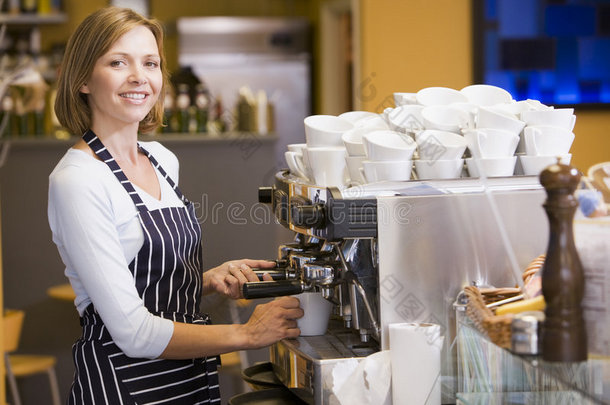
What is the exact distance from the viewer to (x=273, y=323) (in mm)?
1430

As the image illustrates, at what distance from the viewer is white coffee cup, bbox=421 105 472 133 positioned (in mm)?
1442

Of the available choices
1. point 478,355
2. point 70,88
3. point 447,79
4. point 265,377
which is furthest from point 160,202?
point 447,79

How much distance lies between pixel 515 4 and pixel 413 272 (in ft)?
10.3

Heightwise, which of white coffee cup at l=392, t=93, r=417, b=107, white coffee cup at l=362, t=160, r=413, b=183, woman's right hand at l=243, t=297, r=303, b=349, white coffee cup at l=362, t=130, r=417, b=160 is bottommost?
woman's right hand at l=243, t=297, r=303, b=349

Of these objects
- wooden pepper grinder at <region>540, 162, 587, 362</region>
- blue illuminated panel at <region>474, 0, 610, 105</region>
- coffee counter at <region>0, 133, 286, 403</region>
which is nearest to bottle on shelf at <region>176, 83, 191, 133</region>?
coffee counter at <region>0, 133, 286, 403</region>

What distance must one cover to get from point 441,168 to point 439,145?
0.04 metres

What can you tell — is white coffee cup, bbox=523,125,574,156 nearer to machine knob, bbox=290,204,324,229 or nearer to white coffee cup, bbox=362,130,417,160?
white coffee cup, bbox=362,130,417,160

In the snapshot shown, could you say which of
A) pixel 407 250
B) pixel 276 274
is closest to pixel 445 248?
pixel 407 250

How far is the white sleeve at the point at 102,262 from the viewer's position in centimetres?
133

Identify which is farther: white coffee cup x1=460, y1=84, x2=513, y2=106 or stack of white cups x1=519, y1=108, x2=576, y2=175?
white coffee cup x1=460, y1=84, x2=513, y2=106

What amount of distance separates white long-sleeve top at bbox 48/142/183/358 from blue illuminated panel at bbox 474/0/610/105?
3072 millimetres

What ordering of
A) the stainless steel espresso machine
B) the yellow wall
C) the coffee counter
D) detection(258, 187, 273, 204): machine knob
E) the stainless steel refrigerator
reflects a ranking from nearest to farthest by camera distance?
the stainless steel espresso machine
detection(258, 187, 273, 204): machine knob
the coffee counter
the yellow wall
the stainless steel refrigerator

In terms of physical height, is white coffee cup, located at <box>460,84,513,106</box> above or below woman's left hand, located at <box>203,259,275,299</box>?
above

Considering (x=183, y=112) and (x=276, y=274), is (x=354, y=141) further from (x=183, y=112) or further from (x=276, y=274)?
(x=183, y=112)
